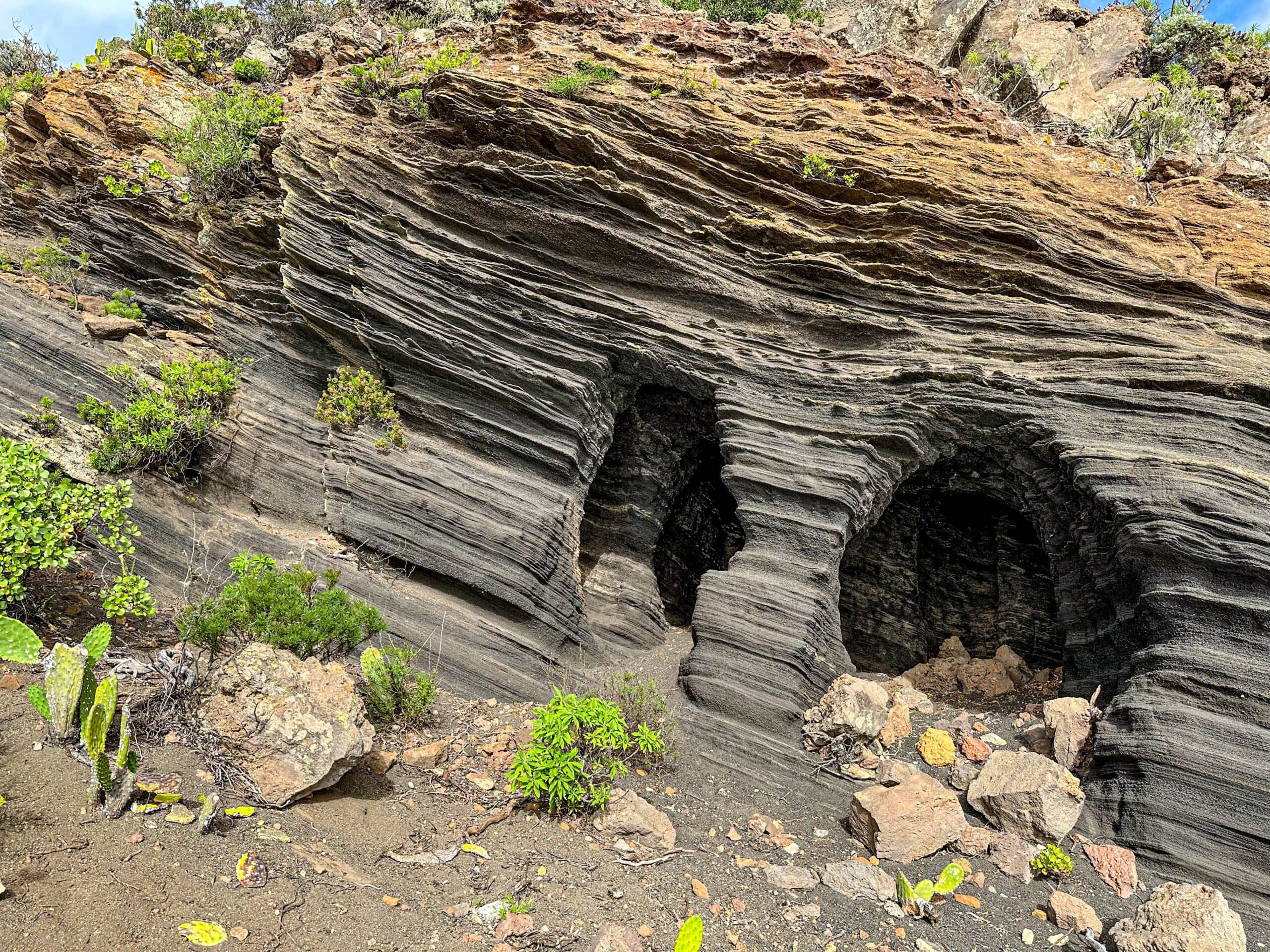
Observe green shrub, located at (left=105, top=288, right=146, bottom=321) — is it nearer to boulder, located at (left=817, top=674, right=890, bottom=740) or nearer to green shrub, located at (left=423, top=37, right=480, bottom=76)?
green shrub, located at (left=423, top=37, right=480, bottom=76)

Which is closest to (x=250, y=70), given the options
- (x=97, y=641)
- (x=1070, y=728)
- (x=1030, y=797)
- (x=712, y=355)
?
(x=712, y=355)

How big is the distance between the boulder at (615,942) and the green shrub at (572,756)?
5.06ft

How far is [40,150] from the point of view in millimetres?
12773

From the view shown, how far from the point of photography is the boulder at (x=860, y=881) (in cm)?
626

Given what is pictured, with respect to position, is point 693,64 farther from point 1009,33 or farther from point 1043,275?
point 1009,33

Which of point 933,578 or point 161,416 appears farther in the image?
point 933,578

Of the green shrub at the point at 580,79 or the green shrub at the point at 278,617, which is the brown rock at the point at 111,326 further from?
the green shrub at the point at 580,79

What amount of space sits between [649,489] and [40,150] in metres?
14.2

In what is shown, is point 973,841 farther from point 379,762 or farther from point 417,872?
point 379,762

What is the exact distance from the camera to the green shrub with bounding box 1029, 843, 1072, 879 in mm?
6516

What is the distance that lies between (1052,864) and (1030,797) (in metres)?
0.67

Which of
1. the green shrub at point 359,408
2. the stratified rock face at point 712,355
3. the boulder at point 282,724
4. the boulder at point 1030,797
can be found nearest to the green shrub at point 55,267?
the stratified rock face at point 712,355

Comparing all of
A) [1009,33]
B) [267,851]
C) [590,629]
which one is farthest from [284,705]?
[1009,33]

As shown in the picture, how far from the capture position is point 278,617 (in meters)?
7.67
